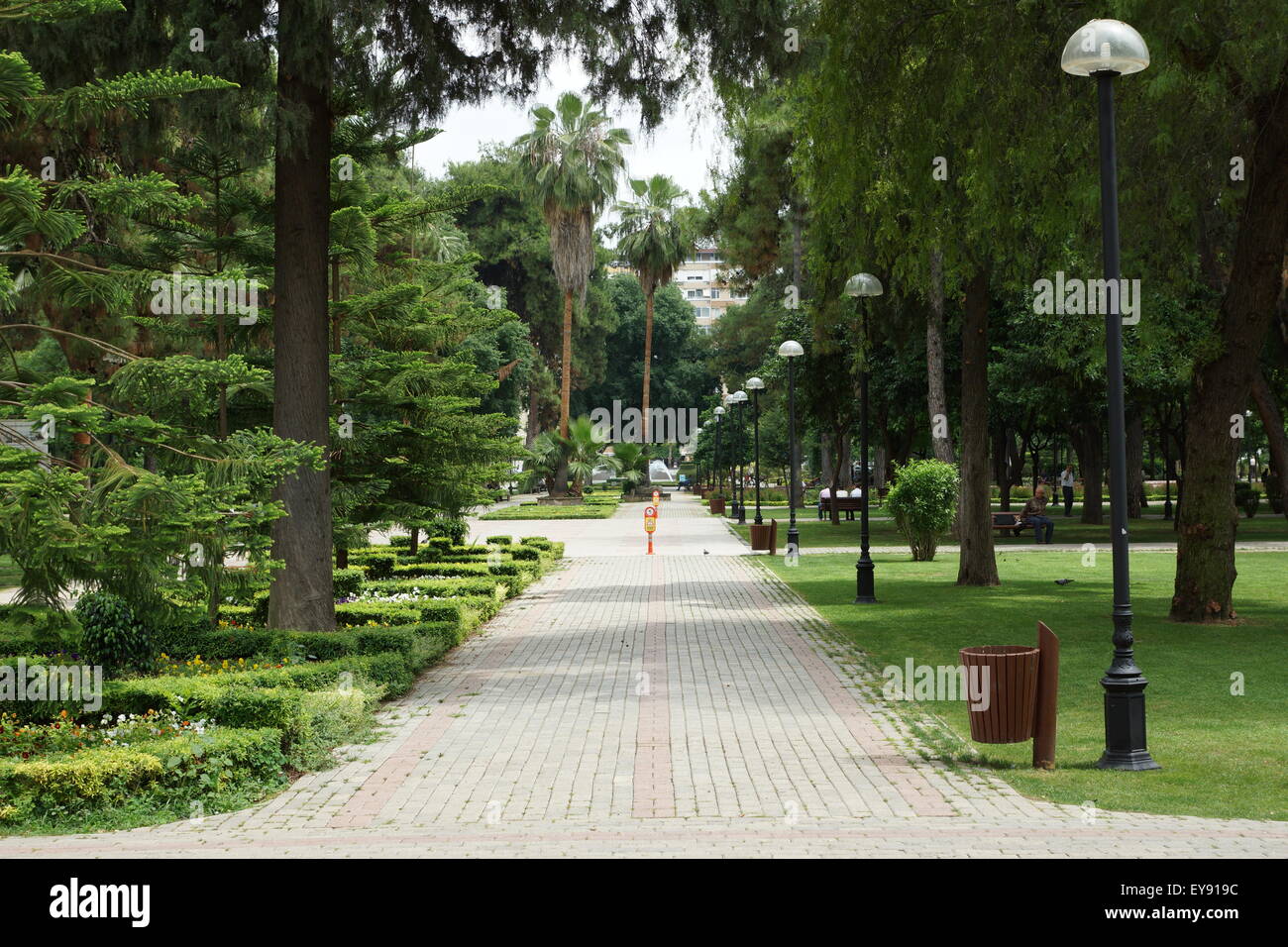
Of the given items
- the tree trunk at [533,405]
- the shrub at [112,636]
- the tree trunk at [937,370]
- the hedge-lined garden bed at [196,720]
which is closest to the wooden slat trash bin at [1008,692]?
the hedge-lined garden bed at [196,720]

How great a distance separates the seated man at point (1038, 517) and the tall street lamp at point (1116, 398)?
24604 mm

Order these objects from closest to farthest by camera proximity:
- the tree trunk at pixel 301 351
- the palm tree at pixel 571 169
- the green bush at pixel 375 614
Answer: the tree trunk at pixel 301 351
the green bush at pixel 375 614
the palm tree at pixel 571 169

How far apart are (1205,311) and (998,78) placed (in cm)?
1358

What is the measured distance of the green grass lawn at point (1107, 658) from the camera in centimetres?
786

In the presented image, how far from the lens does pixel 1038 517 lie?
33.0 m

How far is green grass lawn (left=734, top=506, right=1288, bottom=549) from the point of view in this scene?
1319 inches

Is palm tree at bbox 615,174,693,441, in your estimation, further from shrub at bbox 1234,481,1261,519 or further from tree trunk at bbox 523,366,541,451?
shrub at bbox 1234,481,1261,519

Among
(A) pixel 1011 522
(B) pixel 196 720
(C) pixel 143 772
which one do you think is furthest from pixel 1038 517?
(C) pixel 143 772

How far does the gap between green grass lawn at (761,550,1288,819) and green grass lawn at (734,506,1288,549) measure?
6.89 metres

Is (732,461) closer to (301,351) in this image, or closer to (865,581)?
(865,581)

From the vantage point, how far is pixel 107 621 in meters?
10.9

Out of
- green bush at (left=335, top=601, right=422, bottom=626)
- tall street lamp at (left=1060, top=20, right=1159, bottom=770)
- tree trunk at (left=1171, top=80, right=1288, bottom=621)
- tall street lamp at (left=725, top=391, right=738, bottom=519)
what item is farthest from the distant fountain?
tall street lamp at (left=1060, top=20, right=1159, bottom=770)

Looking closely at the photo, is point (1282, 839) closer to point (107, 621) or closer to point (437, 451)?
point (107, 621)

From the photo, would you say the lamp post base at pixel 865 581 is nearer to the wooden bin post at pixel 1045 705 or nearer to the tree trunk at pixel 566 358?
the wooden bin post at pixel 1045 705
